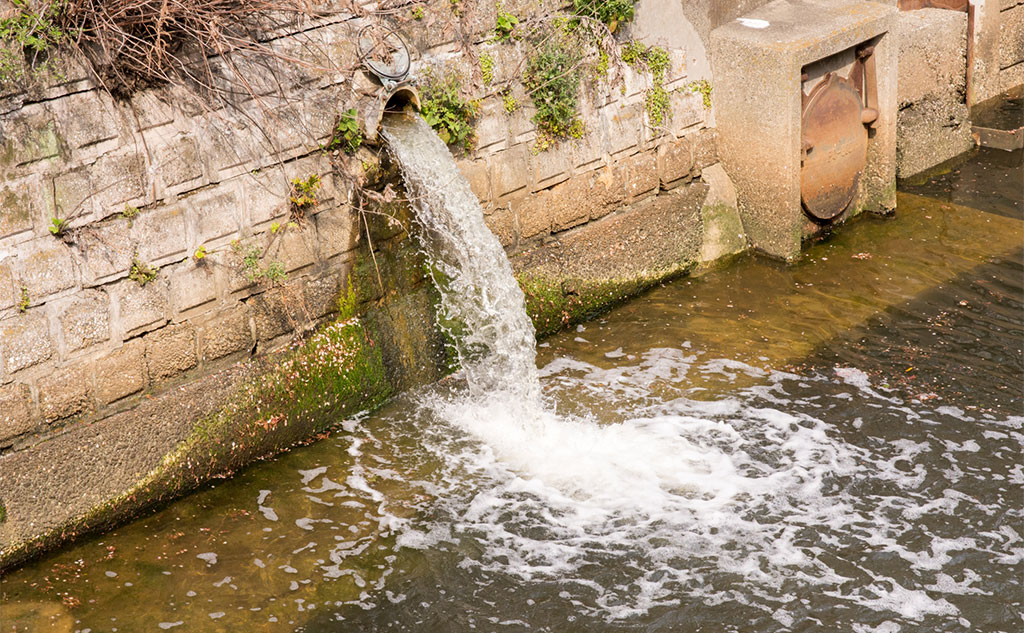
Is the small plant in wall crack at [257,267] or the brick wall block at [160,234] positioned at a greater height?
the brick wall block at [160,234]

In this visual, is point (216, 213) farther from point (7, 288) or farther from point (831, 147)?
point (831, 147)

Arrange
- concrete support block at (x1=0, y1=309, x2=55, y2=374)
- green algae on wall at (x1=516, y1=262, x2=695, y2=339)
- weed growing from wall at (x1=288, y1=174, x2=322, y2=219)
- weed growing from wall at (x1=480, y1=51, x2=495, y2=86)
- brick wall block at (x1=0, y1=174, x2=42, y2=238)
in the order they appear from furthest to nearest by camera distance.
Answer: green algae on wall at (x1=516, y1=262, x2=695, y2=339), weed growing from wall at (x1=480, y1=51, x2=495, y2=86), weed growing from wall at (x1=288, y1=174, x2=322, y2=219), concrete support block at (x1=0, y1=309, x2=55, y2=374), brick wall block at (x1=0, y1=174, x2=42, y2=238)

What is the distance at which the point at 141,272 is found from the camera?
4.77 meters

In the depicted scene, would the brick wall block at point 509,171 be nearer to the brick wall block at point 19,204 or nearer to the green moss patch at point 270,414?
the green moss patch at point 270,414

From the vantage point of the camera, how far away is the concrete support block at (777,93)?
21.4 ft

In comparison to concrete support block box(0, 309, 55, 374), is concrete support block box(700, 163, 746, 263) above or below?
below

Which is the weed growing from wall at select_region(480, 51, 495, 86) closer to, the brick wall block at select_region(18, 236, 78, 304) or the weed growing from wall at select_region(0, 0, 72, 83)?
the weed growing from wall at select_region(0, 0, 72, 83)

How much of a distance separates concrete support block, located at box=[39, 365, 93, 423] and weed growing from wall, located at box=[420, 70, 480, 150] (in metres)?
2.11

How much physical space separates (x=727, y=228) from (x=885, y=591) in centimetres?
326

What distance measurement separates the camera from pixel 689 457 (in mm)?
5148

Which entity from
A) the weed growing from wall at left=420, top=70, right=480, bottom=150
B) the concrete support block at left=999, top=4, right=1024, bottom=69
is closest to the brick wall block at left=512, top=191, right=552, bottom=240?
the weed growing from wall at left=420, top=70, right=480, bottom=150

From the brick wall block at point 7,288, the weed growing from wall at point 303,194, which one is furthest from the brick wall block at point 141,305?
the weed growing from wall at point 303,194

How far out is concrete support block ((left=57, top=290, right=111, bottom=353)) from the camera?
4.59 m

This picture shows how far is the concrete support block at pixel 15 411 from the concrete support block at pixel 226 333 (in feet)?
2.69
